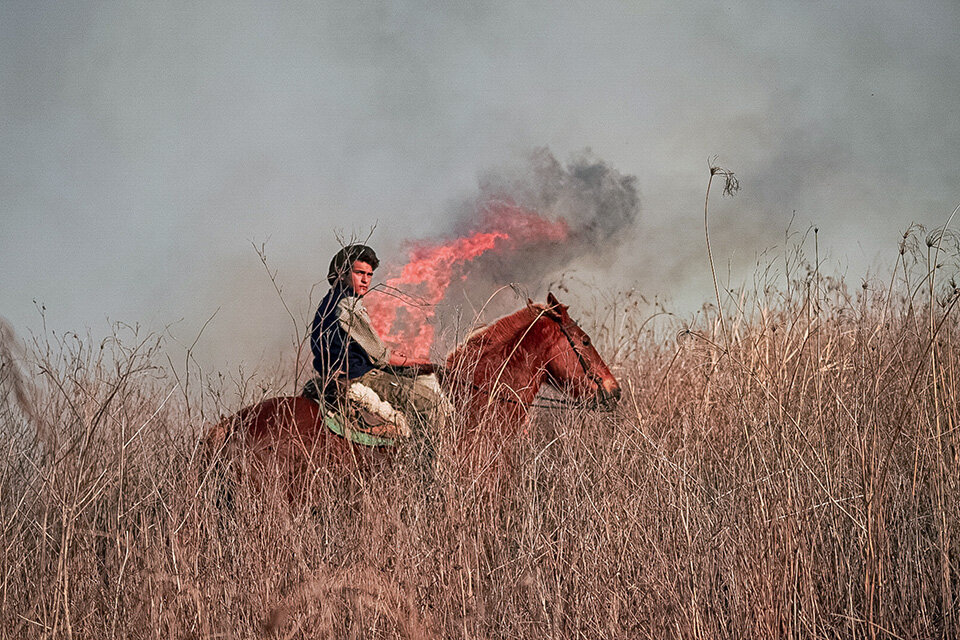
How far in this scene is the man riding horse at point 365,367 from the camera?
4820 millimetres

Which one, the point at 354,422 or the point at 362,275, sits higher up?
the point at 362,275

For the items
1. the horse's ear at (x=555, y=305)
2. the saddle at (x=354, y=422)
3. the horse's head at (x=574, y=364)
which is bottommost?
the saddle at (x=354, y=422)

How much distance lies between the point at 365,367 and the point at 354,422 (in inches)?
15.8

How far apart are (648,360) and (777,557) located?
5311mm

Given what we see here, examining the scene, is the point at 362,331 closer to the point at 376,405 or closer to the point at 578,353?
the point at 376,405

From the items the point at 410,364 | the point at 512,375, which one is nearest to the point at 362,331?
the point at 410,364

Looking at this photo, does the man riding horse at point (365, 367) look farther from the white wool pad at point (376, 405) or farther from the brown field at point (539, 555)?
the brown field at point (539, 555)

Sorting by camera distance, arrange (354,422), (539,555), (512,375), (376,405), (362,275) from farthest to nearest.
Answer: (512,375), (362,275), (376,405), (354,422), (539,555)

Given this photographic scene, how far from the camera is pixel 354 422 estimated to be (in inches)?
189

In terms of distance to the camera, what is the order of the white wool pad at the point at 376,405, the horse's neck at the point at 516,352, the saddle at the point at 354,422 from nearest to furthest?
the saddle at the point at 354,422
the white wool pad at the point at 376,405
the horse's neck at the point at 516,352

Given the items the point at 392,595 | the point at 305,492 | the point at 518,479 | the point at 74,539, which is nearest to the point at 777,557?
the point at 392,595

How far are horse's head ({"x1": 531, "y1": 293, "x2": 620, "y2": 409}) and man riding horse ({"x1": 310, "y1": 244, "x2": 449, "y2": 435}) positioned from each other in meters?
1.04

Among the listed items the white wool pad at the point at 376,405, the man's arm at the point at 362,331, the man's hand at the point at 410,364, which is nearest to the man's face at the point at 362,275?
the man's arm at the point at 362,331

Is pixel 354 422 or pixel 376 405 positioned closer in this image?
pixel 354 422
